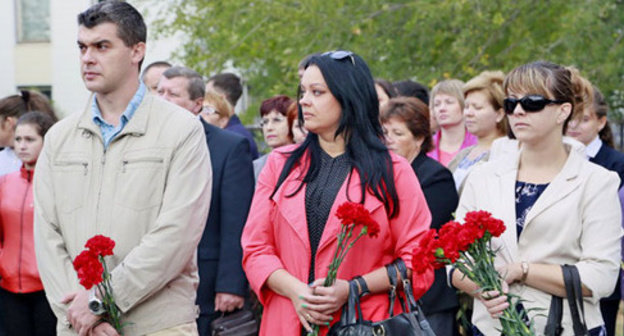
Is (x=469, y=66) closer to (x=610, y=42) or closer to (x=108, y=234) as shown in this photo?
(x=610, y=42)

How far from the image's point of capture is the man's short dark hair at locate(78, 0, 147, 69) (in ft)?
16.1

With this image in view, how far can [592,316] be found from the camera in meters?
4.96

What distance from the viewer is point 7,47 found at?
3156cm

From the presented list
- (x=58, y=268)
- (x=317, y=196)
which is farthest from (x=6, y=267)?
(x=317, y=196)

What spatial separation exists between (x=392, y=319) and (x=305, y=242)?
0.51 meters

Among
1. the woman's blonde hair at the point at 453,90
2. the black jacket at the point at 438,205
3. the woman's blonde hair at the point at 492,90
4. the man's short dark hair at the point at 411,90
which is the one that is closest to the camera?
the black jacket at the point at 438,205

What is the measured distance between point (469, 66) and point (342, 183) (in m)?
10.2

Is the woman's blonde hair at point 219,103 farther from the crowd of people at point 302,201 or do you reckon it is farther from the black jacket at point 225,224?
the crowd of people at point 302,201

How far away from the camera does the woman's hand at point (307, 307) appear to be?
14.3ft

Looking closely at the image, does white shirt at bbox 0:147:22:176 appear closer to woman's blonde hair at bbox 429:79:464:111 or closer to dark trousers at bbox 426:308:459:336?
woman's blonde hair at bbox 429:79:464:111


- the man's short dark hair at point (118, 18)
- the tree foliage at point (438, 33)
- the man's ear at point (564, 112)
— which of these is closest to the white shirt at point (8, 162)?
the man's short dark hair at point (118, 18)

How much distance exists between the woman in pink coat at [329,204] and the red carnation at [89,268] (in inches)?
26.1

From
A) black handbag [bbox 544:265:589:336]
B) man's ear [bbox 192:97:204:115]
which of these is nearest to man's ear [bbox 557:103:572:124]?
black handbag [bbox 544:265:589:336]

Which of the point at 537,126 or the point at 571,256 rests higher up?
the point at 537,126
